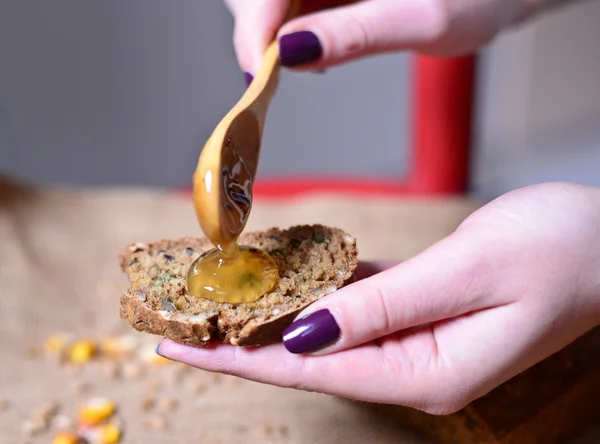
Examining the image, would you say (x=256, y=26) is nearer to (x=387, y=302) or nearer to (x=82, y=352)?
(x=387, y=302)

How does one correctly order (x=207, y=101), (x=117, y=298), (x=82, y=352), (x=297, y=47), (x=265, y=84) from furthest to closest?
(x=207, y=101), (x=117, y=298), (x=82, y=352), (x=297, y=47), (x=265, y=84)

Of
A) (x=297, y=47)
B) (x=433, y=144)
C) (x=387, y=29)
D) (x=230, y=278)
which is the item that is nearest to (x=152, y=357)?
(x=230, y=278)

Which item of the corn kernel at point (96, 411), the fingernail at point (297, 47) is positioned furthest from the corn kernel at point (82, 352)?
the fingernail at point (297, 47)

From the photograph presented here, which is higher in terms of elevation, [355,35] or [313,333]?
[355,35]

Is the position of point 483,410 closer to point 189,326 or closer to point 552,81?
point 189,326

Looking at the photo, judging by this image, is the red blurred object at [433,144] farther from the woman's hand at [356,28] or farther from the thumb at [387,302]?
the thumb at [387,302]

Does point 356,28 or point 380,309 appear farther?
point 356,28

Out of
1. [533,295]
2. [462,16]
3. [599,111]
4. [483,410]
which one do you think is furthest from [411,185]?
[599,111]

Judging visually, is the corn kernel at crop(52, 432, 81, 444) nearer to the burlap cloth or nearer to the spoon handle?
the burlap cloth
